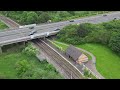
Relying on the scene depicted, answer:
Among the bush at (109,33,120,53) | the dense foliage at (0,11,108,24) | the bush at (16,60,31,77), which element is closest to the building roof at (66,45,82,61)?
the bush at (109,33,120,53)

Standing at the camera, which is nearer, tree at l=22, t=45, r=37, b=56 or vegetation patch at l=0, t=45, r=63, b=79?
vegetation patch at l=0, t=45, r=63, b=79

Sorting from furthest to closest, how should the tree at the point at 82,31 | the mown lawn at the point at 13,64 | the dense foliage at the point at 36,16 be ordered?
the dense foliage at the point at 36,16 < the tree at the point at 82,31 < the mown lawn at the point at 13,64

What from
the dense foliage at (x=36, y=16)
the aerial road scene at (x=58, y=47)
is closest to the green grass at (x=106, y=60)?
the aerial road scene at (x=58, y=47)

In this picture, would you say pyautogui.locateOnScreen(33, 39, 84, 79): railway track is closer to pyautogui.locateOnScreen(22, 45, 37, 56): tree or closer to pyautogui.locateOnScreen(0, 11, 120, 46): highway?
pyautogui.locateOnScreen(22, 45, 37, 56): tree

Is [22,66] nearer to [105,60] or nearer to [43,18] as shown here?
[105,60]

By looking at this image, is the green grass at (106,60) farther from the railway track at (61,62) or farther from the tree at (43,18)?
Answer: the tree at (43,18)

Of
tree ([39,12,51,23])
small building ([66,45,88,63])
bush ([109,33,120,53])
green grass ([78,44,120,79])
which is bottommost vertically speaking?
green grass ([78,44,120,79])

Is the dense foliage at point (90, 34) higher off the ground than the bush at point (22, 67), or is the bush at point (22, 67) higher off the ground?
the dense foliage at point (90, 34)

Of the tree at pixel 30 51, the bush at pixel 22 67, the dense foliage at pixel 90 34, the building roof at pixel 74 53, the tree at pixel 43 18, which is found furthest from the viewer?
the tree at pixel 43 18

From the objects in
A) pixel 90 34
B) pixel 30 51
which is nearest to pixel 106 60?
pixel 90 34

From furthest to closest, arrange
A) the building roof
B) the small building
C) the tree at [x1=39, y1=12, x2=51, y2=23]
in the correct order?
the tree at [x1=39, y1=12, x2=51, y2=23] < the building roof < the small building
